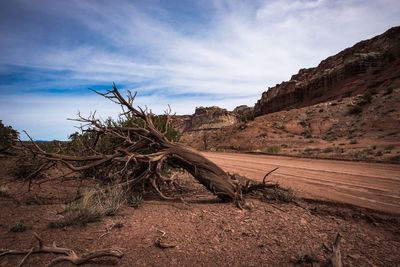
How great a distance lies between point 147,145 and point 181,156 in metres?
0.93

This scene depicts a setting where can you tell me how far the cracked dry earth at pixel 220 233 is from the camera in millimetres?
3496

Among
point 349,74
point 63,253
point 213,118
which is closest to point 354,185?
point 63,253

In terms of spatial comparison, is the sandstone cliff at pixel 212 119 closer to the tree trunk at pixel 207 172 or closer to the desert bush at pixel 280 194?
the desert bush at pixel 280 194

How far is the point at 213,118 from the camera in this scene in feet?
280

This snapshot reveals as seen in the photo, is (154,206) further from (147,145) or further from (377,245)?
(377,245)

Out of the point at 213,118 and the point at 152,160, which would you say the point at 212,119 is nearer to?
the point at 213,118

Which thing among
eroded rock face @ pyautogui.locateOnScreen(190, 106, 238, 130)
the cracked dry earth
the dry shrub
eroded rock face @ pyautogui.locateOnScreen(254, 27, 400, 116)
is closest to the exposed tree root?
the cracked dry earth

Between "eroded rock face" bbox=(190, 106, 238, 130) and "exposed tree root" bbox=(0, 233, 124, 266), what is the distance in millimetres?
76671

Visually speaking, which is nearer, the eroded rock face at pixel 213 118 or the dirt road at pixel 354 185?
the dirt road at pixel 354 185

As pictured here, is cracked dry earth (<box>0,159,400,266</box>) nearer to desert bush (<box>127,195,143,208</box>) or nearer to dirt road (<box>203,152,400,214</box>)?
desert bush (<box>127,195,143,208</box>)

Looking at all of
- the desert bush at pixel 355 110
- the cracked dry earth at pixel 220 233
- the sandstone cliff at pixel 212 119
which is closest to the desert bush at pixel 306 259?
the cracked dry earth at pixel 220 233

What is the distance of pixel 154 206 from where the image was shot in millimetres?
5773

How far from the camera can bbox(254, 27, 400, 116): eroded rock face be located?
42.8 m

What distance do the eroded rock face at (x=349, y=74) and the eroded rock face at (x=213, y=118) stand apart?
20.7m
